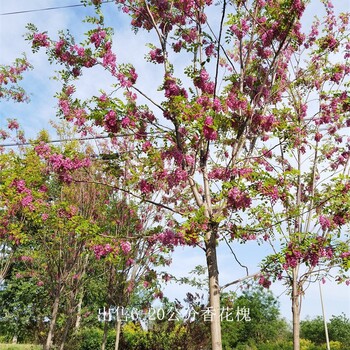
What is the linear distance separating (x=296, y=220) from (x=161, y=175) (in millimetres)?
4096

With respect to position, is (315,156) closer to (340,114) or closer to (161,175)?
(340,114)

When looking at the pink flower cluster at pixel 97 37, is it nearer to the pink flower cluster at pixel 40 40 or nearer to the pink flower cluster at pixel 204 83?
the pink flower cluster at pixel 40 40

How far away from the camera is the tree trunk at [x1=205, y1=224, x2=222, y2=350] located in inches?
237

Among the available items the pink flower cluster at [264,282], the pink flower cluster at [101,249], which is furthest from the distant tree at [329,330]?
the pink flower cluster at [101,249]

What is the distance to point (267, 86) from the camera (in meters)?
7.44

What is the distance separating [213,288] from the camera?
627 cm

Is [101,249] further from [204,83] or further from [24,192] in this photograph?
[204,83]

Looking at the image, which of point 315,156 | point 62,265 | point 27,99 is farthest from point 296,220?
point 27,99

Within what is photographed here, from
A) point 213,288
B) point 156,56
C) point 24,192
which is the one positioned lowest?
point 213,288

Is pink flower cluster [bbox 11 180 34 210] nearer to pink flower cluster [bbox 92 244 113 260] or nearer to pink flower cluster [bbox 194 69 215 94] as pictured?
pink flower cluster [bbox 92 244 113 260]

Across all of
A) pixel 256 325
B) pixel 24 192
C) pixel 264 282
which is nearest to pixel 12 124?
pixel 24 192

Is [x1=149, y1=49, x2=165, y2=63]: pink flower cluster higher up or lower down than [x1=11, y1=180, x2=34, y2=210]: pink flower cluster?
higher up

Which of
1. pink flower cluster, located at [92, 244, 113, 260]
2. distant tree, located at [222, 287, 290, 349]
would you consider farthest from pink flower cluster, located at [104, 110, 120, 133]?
distant tree, located at [222, 287, 290, 349]

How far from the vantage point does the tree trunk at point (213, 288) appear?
6027 mm
